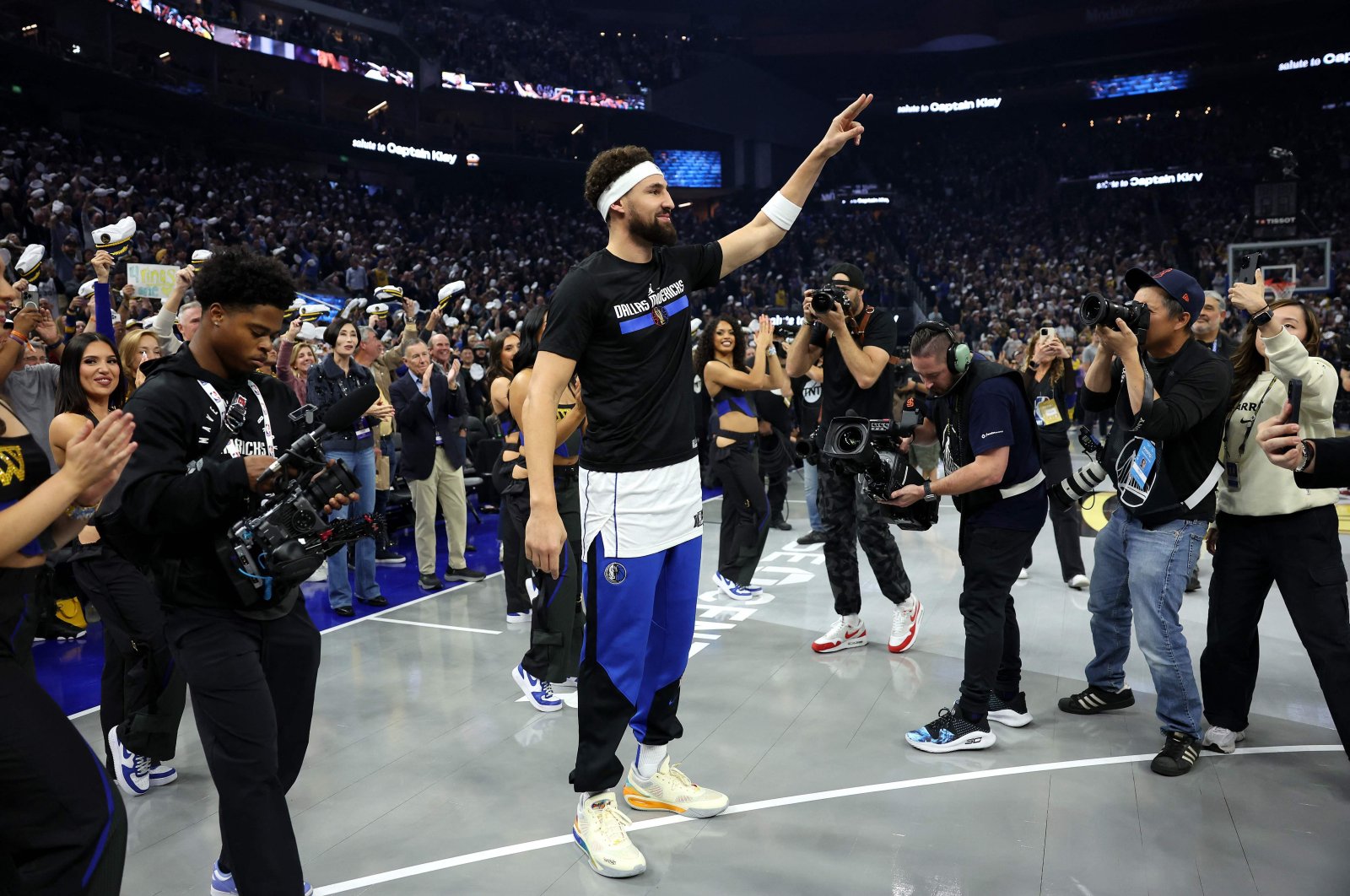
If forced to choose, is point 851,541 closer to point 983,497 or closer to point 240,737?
point 983,497

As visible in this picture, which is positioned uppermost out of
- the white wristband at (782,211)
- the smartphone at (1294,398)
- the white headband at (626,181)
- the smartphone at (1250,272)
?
the white headband at (626,181)

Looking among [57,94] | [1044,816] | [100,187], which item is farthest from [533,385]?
[57,94]

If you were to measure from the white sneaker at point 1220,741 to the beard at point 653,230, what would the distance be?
295 centimetres

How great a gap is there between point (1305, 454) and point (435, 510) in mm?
6102

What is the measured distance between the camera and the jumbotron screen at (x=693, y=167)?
34.4 metres

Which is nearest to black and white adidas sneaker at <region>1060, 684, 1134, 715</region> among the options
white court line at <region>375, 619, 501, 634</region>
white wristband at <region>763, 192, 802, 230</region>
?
white wristband at <region>763, 192, 802, 230</region>

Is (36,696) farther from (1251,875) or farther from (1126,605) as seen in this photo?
(1126,605)

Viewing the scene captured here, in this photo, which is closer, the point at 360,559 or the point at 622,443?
the point at 622,443

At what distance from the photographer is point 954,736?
13.3 ft

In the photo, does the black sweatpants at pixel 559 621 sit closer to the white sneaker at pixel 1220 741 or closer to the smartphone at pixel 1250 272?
the white sneaker at pixel 1220 741

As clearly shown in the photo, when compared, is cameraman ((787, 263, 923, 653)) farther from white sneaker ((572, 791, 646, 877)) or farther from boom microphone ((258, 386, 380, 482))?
boom microphone ((258, 386, 380, 482))

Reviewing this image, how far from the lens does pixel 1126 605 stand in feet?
14.1

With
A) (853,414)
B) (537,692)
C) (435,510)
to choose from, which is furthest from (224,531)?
(435,510)

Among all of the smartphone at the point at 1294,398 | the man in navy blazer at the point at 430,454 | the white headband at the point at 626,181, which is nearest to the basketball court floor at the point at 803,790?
the smartphone at the point at 1294,398
